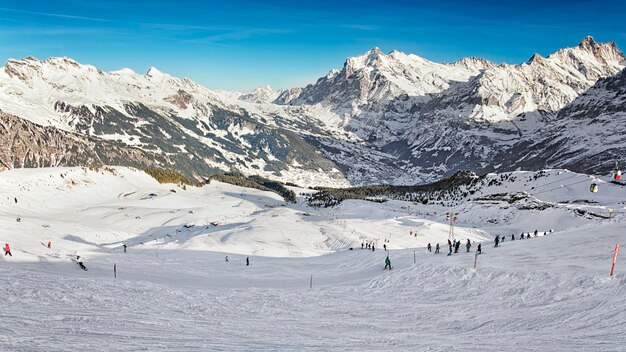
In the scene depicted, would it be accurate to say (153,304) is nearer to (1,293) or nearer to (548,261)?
(1,293)

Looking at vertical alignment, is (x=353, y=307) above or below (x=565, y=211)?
below

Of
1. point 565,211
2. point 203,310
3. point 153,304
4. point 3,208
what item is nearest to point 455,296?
point 203,310

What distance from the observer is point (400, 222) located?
10525 cm

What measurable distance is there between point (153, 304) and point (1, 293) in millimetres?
8356

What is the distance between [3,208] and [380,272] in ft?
290

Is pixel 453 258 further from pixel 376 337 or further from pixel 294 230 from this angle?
pixel 294 230

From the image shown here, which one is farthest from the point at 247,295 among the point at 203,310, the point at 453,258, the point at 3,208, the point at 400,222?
the point at 3,208

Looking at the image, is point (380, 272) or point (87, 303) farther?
point (380, 272)

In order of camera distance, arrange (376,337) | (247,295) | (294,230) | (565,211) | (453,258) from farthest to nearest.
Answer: (565,211)
(294,230)
(453,258)
(247,295)
(376,337)

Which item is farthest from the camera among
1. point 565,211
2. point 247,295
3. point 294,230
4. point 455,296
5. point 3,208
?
point 565,211

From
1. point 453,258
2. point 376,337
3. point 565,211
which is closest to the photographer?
point 376,337

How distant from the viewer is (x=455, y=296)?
29.5m

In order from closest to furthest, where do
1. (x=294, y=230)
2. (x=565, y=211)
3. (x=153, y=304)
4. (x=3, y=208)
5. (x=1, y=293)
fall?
(x=1, y=293) < (x=153, y=304) < (x=294, y=230) < (x=3, y=208) < (x=565, y=211)

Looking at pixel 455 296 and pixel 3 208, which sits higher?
pixel 3 208
